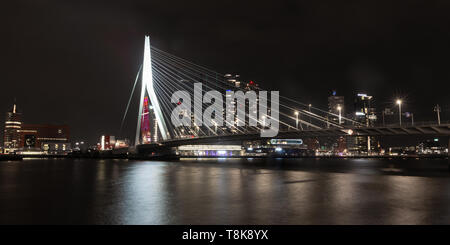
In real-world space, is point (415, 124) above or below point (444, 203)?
above

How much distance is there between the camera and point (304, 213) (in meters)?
10.6

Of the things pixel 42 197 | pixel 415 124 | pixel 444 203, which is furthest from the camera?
pixel 415 124

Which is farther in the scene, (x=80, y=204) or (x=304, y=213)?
(x=80, y=204)

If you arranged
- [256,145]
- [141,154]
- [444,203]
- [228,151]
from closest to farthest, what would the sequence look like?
1. [444,203]
2. [141,154]
3. [228,151]
4. [256,145]

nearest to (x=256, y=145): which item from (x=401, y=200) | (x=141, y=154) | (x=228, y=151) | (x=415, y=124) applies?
(x=228, y=151)

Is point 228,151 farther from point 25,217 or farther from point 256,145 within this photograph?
point 25,217
